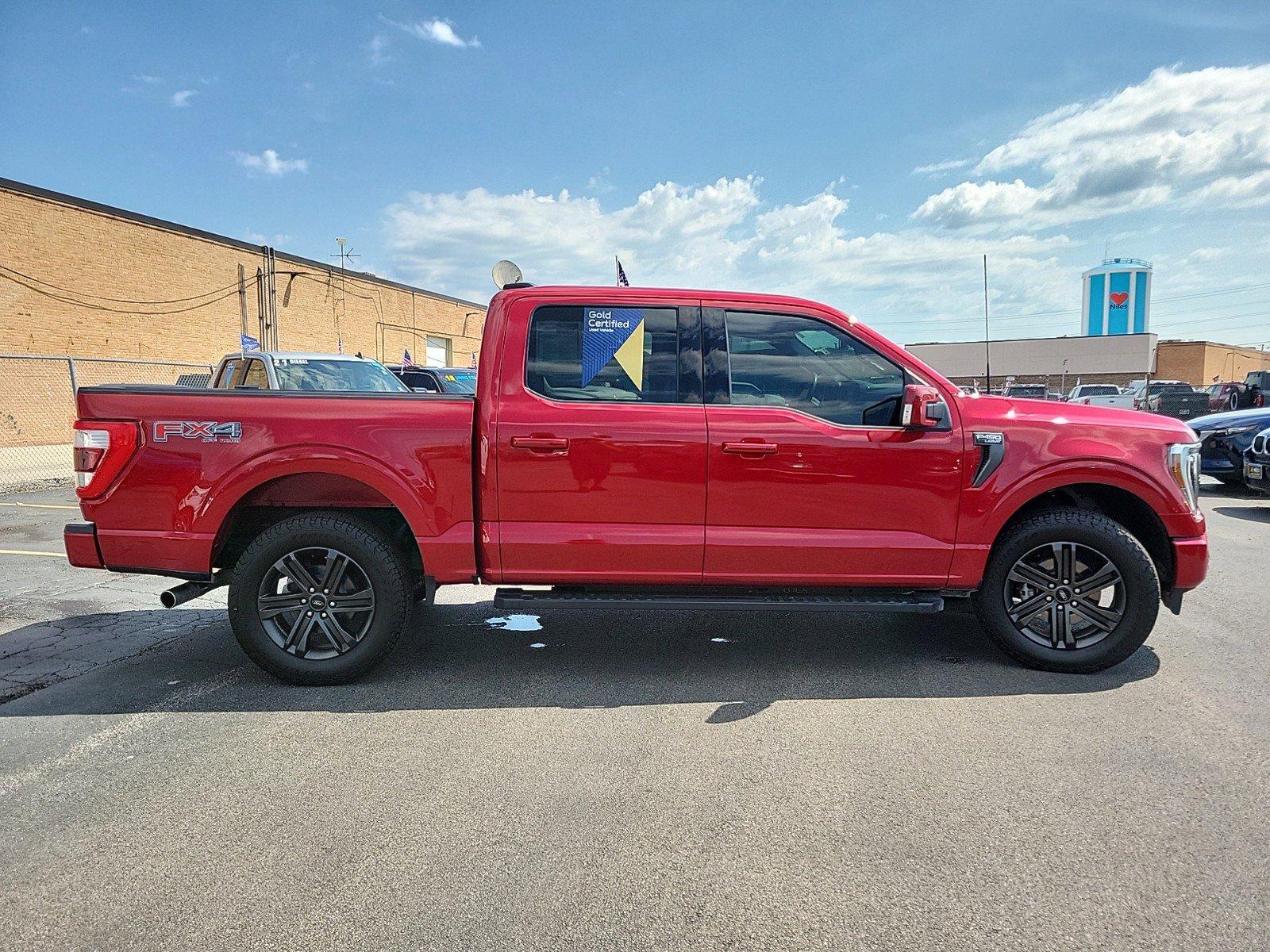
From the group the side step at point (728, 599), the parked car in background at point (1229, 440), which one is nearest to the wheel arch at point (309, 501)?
the side step at point (728, 599)

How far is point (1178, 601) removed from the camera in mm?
4285

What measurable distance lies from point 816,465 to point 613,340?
1.25m

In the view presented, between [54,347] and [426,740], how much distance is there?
20.4 m

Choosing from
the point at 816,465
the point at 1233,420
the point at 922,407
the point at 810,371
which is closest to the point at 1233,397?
the point at 1233,420

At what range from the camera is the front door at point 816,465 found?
4035 mm

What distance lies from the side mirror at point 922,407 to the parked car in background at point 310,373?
757 cm

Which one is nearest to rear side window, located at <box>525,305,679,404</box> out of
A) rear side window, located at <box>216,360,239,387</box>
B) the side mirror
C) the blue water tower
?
the side mirror

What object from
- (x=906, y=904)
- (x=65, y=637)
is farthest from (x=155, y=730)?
(x=906, y=904)

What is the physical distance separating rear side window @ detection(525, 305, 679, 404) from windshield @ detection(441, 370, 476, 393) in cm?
1225

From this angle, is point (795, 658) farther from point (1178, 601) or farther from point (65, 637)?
point (65, 637)

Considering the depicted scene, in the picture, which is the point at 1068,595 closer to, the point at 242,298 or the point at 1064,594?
the point at 1064,594

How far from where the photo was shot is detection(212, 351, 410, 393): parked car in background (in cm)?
999

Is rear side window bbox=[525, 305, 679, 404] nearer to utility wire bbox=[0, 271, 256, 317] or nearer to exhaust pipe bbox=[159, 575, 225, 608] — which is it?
exhaust pipe bbox=[159, 575, 225, 608]

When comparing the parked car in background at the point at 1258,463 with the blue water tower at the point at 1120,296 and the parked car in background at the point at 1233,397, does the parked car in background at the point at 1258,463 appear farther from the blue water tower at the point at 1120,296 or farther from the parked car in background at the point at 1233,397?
the blue water tower at the point at 1120,296
